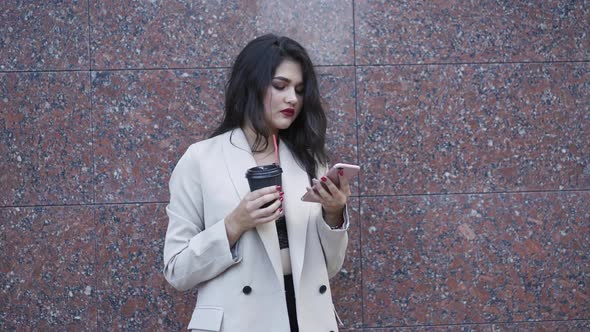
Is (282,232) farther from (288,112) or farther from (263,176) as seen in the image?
(288,112)

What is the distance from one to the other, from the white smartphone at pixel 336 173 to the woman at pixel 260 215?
0.09 feet

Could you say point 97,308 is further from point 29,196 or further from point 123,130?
point 123,130

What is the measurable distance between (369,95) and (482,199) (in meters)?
0.94

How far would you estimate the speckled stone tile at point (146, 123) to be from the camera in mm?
3594

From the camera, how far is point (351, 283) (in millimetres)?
3648

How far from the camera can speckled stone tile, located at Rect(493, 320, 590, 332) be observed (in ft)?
12.2

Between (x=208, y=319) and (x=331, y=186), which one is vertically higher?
(x=331, y=186)

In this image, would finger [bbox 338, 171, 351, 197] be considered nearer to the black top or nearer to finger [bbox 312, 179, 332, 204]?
finger [bbox 312, 179, 332, 204]

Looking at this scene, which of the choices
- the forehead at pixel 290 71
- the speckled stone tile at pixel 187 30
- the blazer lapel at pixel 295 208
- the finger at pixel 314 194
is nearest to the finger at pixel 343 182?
the finger at pixel 314 194

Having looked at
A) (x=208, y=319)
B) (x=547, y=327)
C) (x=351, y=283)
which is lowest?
(x=547, y=327)

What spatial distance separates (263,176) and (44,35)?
81.3 inches

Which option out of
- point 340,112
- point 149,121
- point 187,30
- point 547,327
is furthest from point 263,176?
point 547,327

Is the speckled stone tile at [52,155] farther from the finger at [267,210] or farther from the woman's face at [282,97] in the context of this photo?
the finger at [267,210]

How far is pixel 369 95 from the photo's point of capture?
3.63 metres
